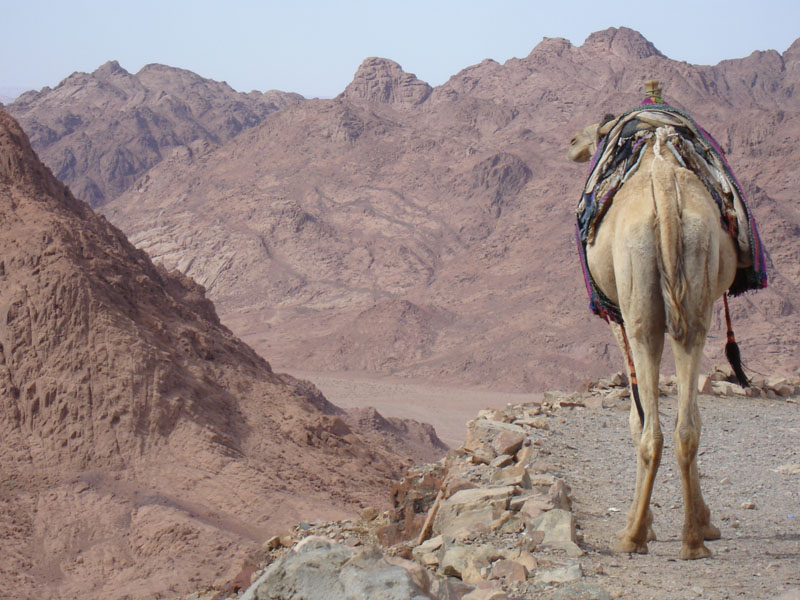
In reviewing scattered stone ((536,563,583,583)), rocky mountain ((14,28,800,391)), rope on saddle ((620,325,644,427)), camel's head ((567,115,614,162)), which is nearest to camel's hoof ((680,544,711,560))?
scattered stone ((536,563,583,583))

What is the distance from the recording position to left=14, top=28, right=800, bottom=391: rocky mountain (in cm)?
4569

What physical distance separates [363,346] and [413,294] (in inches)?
358

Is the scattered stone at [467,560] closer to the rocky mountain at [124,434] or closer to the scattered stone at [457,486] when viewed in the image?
the scattered stone at [457,486]

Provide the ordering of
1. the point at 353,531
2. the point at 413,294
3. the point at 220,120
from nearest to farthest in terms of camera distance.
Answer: the point at 353,531, the point at 413,294, the point at 220,120

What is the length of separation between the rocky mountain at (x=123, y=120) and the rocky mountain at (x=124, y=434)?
63.0m

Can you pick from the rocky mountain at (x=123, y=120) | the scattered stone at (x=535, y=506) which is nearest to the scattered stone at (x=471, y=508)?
the scattered stone at (x=535, y=506)

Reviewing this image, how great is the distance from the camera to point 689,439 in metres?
5.39

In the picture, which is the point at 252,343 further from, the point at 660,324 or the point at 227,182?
the point at 660,324

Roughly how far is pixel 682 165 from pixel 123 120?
310 feet

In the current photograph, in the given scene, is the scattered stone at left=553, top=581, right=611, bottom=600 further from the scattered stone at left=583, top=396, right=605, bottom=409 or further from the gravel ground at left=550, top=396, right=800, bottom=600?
the scattered stone at left=583, top=396, right=605, bottom=409

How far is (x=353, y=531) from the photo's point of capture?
31.4 feet

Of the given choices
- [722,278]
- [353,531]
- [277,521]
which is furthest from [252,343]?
[722,278]

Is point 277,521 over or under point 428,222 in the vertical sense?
under

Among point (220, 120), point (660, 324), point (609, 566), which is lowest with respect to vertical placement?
point (609, 566)
